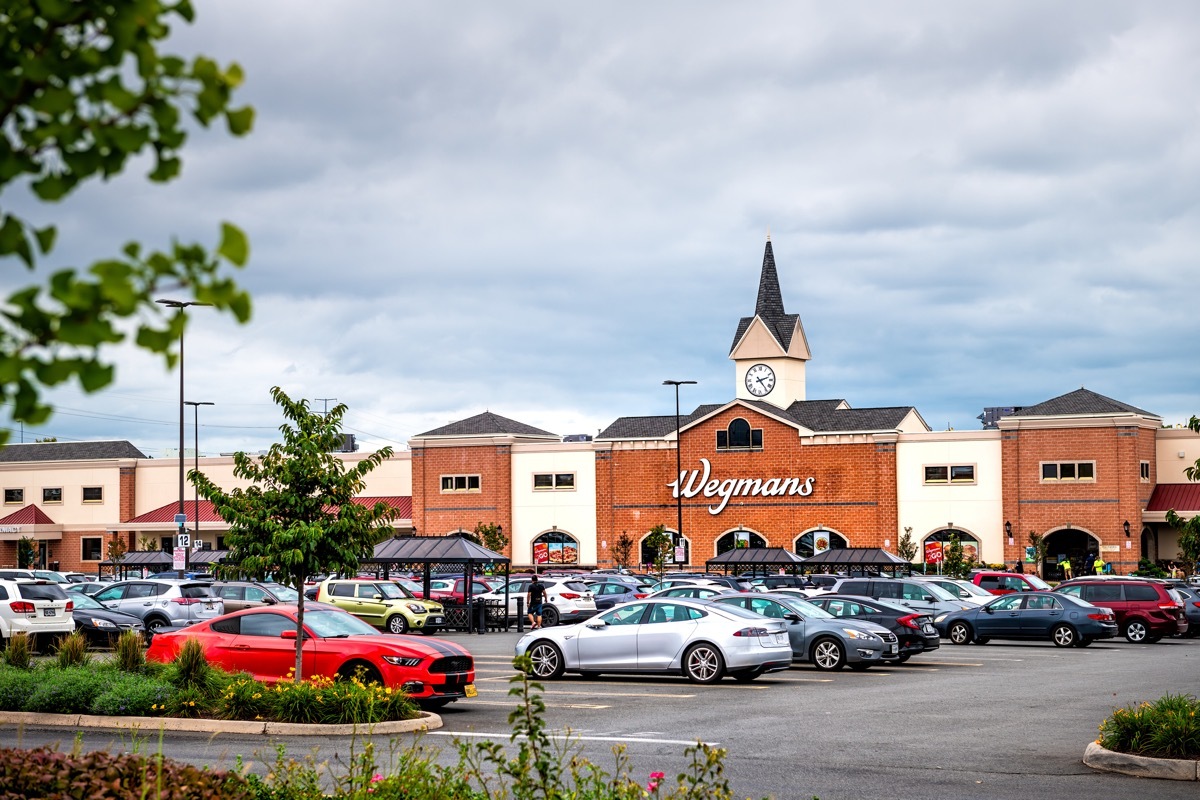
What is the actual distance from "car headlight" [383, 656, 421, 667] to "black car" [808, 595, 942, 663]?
38.9 feet

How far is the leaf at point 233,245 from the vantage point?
2.80m

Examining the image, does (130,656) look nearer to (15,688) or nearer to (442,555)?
(15,688)

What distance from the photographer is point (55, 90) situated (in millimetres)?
3010

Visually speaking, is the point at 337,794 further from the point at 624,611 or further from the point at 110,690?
the point at 624,611

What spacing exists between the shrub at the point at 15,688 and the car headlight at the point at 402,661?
180 inches

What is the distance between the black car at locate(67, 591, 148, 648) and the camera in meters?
32.7

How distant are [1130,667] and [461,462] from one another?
53.9 metres

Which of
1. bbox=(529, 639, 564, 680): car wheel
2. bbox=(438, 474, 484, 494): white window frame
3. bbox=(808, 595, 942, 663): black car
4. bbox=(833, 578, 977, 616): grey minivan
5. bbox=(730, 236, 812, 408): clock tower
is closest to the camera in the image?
bbox=(529, 639, 564, 680): car wheel

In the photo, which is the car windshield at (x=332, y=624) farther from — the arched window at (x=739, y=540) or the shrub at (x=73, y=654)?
the arched window at (x=739, y=540)

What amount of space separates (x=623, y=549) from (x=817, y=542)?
1017 cm

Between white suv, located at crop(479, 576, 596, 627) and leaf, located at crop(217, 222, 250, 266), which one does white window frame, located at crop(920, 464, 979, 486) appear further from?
leaf, located at crop(217, 222, 250, 266)

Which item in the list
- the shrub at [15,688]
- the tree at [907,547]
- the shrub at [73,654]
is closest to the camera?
the shrub at [15,688]

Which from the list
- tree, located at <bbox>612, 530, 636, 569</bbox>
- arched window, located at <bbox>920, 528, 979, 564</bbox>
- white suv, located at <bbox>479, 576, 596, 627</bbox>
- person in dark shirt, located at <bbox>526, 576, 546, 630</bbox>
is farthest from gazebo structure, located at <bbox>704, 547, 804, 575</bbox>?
person in dark shirt, located at <bbox>526, 576, 546, 630</bbox>

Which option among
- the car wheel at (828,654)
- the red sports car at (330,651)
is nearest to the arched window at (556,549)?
the car wheel at (828,654)
